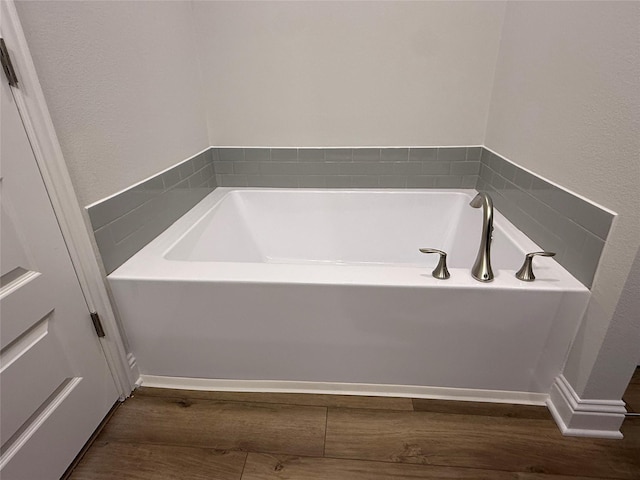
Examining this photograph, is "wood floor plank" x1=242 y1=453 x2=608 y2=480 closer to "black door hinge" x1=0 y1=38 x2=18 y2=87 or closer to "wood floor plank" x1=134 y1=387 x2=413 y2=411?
"wood floor plank" x1=134 y1=387 x2=413 y2=411

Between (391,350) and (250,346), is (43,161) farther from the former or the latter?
(391,350)

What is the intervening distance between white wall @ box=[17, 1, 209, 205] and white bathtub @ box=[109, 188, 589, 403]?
38 centimetres

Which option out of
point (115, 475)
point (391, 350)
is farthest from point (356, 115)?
point (115, 475)

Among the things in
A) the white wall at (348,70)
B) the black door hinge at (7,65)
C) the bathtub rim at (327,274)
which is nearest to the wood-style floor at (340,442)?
the bathtub rim at (327,274)

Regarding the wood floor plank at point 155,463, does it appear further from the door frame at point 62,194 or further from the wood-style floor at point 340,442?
the door frame at point 62,194

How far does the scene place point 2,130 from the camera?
87cm

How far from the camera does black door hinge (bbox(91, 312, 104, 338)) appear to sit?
3.98 feet

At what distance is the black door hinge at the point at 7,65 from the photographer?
860 mm

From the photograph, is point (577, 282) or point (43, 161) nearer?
point (43, 161)

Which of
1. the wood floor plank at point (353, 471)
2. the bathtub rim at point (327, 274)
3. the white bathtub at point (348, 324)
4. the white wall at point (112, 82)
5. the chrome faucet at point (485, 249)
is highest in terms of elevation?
the white wall at point (112, 82)

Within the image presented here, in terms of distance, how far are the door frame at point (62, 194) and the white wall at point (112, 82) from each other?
43 millimetres

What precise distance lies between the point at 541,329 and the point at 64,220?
5.31 feet

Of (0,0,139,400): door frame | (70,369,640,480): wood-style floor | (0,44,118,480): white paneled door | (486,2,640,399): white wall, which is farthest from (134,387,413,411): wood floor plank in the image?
(486,2,640,399): white wall

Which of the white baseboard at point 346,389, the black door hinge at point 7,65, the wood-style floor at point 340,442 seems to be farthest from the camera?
the white baseboard at point 346,389
